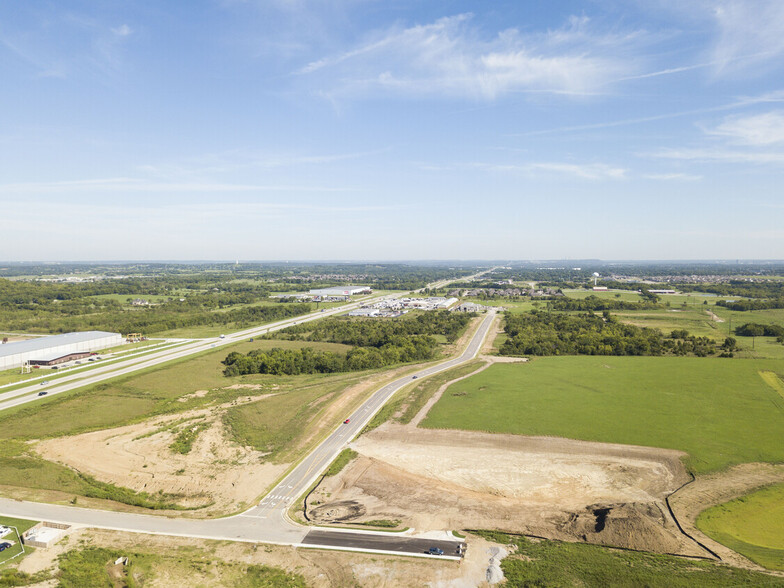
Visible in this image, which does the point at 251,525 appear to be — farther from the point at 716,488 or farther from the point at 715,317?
the point at 715,317

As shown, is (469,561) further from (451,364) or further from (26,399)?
(26,399)

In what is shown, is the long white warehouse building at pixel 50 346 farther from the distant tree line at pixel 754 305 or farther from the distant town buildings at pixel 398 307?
the distant tree line at pixel 754 305

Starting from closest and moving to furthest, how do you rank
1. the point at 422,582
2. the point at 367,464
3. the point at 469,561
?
1. the point at 422,582
2. the point at 469,561
3. the point at 367,464

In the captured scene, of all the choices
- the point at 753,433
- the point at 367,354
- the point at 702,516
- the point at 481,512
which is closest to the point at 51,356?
the point at 367,354

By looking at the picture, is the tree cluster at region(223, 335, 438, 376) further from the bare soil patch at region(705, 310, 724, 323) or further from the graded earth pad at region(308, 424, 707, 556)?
the bare soil patch at region(705, 310, 724, 323)

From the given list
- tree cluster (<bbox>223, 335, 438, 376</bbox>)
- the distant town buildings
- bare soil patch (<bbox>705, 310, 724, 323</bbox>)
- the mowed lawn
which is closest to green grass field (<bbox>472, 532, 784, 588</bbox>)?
the mowed lawn

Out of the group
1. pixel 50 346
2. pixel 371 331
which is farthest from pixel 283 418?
pixel 50 346
